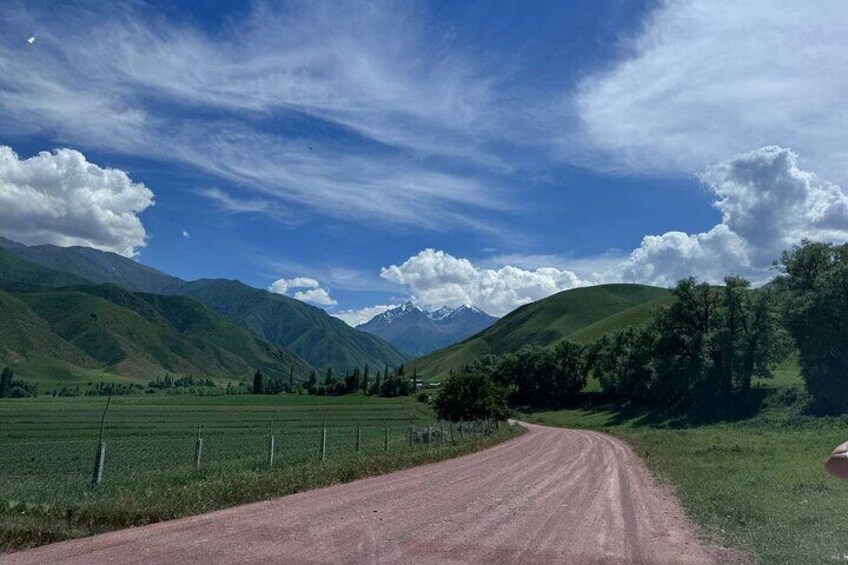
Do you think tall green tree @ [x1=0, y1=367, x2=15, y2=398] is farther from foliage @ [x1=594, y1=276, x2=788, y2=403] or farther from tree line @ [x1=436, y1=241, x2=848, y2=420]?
foliage @ [x1=594, y1=276, x2=788, y2=403]

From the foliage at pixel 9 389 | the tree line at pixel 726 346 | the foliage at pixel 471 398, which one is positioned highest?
the tree line at pixel 726 346

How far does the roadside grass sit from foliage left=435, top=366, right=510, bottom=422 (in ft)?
38.2

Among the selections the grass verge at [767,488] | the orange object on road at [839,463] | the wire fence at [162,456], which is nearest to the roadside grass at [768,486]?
the grass verge at [767,488]

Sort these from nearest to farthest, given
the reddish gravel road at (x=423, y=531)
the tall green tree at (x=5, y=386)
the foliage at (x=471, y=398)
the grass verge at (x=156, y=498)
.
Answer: the reddish gravel road at (x=423, y=531)
the grass verge at (x=156, y=498)
the foliage at (x=471, y=398)
the tall green tree at (x=5, y=386)

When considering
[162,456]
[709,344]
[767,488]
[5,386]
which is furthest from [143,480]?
[5,386]

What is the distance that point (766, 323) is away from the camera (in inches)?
2514

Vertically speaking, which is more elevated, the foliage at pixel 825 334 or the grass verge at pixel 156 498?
the foliage at pixel 825 334

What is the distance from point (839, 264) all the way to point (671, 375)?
78.1 feet

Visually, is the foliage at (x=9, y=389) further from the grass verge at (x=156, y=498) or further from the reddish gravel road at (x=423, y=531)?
the reddish gravel road at (x=423, y=531)

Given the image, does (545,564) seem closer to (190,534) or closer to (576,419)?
(190,534)

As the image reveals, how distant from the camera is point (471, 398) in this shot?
2135 inches

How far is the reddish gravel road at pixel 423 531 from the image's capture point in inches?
382

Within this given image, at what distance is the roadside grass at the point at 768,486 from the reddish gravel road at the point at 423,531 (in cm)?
92

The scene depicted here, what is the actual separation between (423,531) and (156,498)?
6.10 meters
